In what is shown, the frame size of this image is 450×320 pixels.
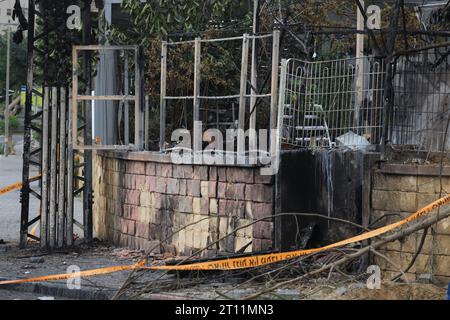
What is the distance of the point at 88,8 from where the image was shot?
15602 mm

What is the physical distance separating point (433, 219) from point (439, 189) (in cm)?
59

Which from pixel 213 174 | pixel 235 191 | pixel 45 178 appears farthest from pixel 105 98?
pixel 235 191

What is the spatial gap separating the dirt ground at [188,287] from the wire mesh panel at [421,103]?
1.88 meters

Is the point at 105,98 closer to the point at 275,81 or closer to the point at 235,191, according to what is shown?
the point at 235,191

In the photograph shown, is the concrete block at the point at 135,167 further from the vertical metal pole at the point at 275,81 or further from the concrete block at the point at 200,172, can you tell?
the vertical metal pole at the point at 275,81

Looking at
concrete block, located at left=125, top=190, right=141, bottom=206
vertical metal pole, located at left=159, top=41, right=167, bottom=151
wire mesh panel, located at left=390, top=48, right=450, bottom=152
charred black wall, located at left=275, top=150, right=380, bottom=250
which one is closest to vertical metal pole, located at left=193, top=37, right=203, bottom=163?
vertical metal pole, located at left=159, top=41, right=167, bottom=151

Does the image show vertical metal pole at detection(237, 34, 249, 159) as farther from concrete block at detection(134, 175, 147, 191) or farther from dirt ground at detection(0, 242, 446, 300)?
concrete block at detection(134, 175, 147, 191)

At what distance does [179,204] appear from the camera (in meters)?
13.6

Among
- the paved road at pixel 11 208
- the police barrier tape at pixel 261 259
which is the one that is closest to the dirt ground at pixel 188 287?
the police barrier tape at pixel 261 259

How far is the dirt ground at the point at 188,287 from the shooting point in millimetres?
9531

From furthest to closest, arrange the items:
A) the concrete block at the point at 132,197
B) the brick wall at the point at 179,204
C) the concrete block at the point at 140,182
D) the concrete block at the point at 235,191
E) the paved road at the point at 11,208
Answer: the paved road at the point at 11,208 < the concrete block at the point at 132,197 < the concrete block at the point at 140,182 < the concrete block at the point at 235,191 < the brick wall at the point at 179,204

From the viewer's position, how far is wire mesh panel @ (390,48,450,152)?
11.1m
